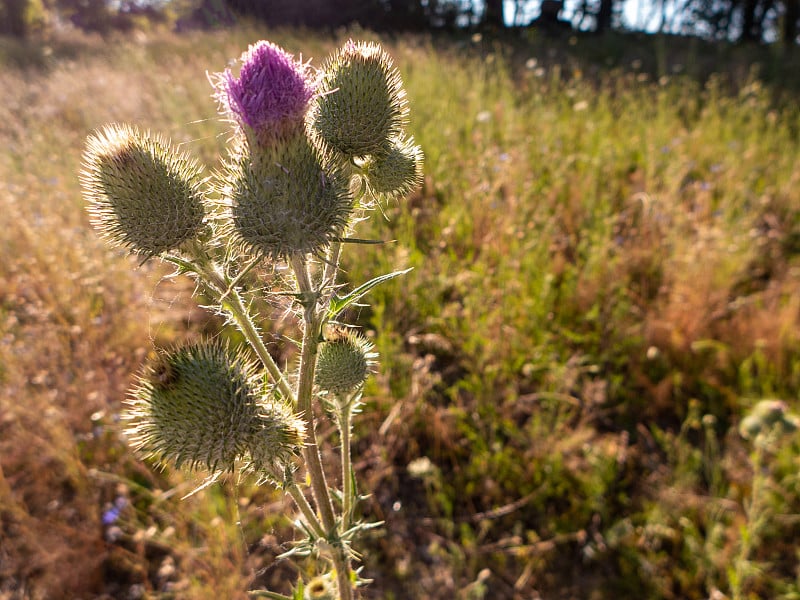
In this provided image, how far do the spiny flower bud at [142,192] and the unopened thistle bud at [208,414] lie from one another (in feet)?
1.05

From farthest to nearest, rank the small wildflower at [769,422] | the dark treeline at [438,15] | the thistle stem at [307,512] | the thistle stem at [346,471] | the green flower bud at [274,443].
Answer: the dark treeline at [438,15], the small wildflower at [769,422], the thistle stem at [346,471], the thistle stem at [307,512], the green flower bud at [274,443]

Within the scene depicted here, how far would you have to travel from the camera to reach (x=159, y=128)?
552 cm

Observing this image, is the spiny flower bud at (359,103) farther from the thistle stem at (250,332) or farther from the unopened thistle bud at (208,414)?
the unopened thistle bud at (208,414)

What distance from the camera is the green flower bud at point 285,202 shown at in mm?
1272

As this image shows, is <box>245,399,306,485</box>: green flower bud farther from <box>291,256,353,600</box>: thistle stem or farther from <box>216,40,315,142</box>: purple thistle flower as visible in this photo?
<box>216,40,315,142</box>: purple thistle flower

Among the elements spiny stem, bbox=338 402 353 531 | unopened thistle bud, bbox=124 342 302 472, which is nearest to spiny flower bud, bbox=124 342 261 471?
unopened thistle bud, bbox=124 342 302 472

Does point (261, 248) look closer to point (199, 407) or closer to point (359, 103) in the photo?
point (199, 407)

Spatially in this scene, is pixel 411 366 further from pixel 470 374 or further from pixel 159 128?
pixel 159 128

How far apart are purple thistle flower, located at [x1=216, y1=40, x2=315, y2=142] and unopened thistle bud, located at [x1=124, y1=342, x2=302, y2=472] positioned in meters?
0.62

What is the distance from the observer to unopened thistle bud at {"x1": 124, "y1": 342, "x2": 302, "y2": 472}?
3.95 ft

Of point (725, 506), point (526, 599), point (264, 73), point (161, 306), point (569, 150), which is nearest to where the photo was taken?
point (264, 73)

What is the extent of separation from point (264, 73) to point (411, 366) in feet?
6.81

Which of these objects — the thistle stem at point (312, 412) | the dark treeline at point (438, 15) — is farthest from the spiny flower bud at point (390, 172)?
the dark treeline at point (438, 15)

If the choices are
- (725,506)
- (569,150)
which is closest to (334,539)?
Answer: (725,506)
